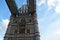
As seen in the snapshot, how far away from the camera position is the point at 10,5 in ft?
99.5

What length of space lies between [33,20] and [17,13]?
4322 millimetres

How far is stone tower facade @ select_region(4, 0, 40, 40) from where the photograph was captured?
3139 cm

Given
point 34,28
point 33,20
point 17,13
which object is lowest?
point 34,28

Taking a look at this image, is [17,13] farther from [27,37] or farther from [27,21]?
[27,37]

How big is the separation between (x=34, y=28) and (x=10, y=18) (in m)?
6.78

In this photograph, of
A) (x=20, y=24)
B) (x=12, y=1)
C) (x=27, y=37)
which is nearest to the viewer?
(x=12, y=1)

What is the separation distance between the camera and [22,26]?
34.2 m

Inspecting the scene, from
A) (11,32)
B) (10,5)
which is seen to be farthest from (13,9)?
(11,32)

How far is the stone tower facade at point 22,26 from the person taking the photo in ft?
103

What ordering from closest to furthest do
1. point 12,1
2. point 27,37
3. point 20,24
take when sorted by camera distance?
1. point 12,1
2. point 27,37
3. point 20,24

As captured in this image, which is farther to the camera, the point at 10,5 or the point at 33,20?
the point at 33,20

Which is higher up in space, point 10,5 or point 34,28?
point 10,5

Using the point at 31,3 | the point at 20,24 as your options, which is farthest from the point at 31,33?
the point at 31,3

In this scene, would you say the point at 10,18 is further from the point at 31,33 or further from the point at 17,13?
the point at 31,33
